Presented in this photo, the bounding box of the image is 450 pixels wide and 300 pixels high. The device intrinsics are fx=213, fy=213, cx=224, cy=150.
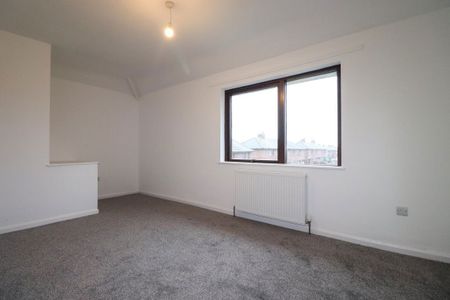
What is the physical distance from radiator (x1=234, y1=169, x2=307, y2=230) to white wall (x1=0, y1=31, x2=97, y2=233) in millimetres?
2757

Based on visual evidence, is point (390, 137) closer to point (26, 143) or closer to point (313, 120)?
point (313, 120)

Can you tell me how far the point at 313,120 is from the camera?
302 centimetres

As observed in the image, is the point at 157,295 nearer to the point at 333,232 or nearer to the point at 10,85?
the point at 333,232

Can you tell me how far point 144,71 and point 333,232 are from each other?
432 cm

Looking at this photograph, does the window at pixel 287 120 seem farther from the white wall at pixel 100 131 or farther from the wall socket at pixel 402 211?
the white wall at pixel 100 131

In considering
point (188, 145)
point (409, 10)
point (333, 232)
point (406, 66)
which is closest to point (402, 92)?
point (406, 66)

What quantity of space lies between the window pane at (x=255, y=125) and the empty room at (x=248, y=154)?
3 cm

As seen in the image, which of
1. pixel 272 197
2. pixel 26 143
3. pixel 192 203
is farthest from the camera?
pixel 192 203

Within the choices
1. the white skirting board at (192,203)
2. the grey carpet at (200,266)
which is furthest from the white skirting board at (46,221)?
the white skirting board at (192,203)

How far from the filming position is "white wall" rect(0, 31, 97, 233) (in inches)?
110

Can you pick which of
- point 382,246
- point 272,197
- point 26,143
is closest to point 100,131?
point 26,143

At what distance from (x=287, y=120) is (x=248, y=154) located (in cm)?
88

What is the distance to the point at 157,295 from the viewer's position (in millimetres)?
1612

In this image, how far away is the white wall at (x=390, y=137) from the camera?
211cm
